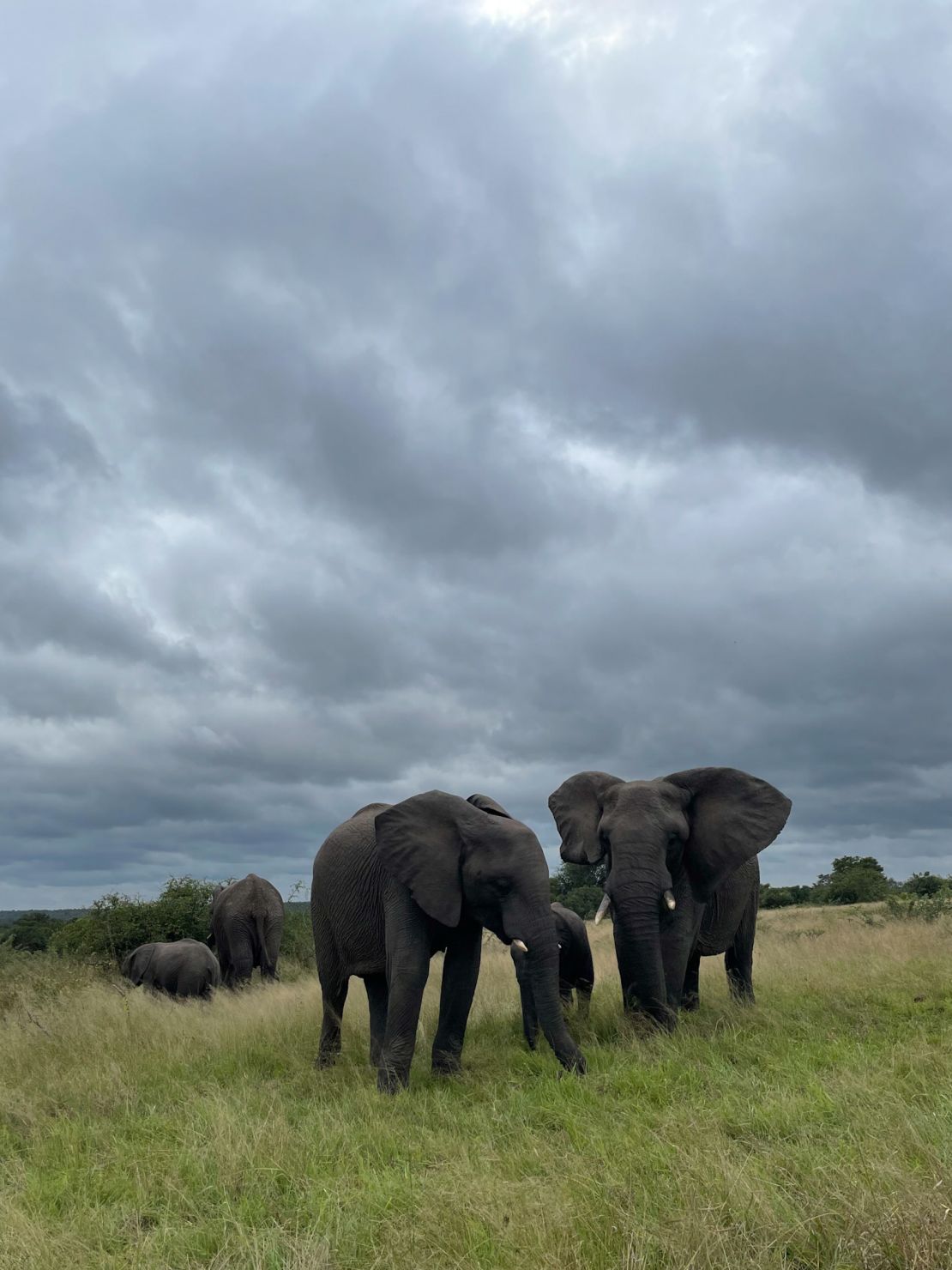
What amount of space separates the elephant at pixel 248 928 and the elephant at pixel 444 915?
12577 millimetres

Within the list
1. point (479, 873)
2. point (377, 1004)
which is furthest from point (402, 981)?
point (377, 1004)

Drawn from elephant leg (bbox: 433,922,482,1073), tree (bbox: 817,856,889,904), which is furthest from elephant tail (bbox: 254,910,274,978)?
tree (bbox: 817,856,889,904)

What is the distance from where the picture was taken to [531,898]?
9.68 m

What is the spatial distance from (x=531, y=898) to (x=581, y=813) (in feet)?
8.21

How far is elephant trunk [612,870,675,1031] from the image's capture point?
10.2m

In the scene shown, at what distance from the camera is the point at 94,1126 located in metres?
8.95

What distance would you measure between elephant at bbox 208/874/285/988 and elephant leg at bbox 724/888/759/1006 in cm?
1270

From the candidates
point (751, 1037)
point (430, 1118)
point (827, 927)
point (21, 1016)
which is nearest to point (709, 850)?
point (751, 1037)

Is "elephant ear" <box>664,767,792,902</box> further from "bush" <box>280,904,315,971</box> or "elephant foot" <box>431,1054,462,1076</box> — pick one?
"bush" <box>280,904,315,971</box>

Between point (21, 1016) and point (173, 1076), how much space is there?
6.36 metres

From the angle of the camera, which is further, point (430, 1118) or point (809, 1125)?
point (430, 1118)

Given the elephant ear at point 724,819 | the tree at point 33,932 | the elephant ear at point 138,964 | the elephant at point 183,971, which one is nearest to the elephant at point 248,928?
the elephant at point 183,971

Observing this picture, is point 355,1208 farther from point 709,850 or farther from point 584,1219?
point 709,850

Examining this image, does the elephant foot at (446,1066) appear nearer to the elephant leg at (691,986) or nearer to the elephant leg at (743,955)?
the elephant leg at (691,986)
